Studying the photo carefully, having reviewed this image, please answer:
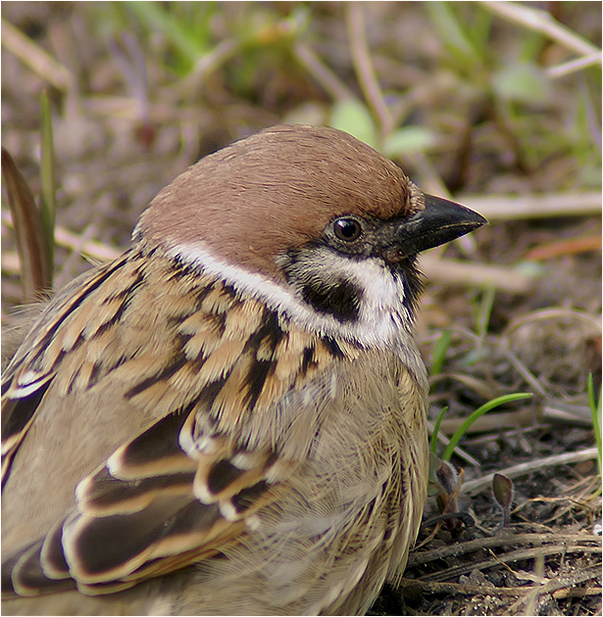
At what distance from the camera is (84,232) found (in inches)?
161

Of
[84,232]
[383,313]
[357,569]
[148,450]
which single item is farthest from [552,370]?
[84,232]

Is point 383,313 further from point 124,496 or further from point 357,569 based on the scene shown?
point 124,496

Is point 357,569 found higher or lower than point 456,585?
higher

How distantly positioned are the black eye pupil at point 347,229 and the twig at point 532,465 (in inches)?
37.5

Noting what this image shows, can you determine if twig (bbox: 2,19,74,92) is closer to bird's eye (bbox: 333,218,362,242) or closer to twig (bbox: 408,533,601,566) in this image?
bird's eye (bbox: 333,218,362,242)

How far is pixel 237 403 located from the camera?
2.26 metres

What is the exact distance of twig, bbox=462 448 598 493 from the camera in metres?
2.88

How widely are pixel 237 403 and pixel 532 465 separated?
3.86ft

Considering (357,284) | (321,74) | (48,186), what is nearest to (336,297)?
(357,284)

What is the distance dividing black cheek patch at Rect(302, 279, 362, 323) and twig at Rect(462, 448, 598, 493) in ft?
2.49

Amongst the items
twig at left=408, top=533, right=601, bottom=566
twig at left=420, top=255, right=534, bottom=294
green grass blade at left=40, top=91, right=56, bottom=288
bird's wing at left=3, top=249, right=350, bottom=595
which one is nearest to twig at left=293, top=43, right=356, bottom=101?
twig at left=420, top=255, right=534, bottom=294

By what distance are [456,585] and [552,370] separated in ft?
3.97

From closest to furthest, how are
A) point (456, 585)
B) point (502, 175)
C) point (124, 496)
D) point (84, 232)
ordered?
point (124, 496)
point (456, 585)
point (84, 232)
point (502, 175)

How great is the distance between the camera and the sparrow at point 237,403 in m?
2.11
